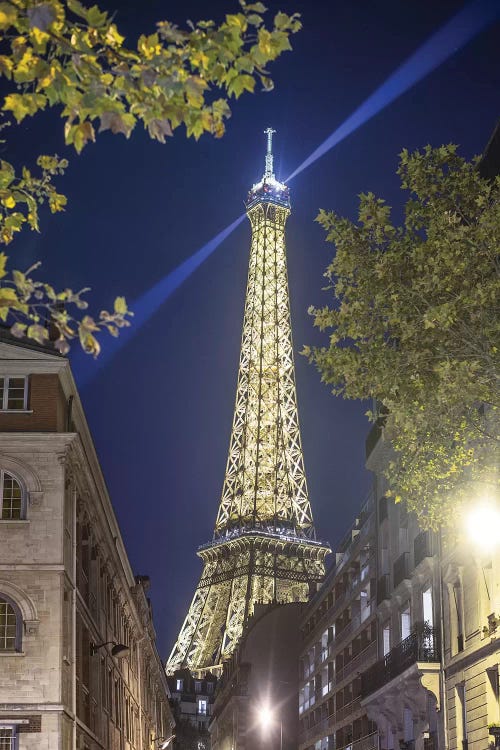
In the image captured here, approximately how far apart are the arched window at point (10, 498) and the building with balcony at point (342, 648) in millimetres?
28368

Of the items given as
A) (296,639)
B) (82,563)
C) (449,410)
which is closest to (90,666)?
(82,563)

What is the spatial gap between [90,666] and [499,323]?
80.0ft

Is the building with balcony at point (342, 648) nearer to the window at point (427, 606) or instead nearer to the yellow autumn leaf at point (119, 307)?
the window at point (427, 606)

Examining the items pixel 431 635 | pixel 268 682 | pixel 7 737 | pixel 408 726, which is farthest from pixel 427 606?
pixel 268 682

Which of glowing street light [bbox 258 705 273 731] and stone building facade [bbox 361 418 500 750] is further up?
glowing street light [bbox 258 705 273 731]

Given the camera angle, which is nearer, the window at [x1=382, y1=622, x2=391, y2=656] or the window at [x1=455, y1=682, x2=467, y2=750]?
the window at [x1=455, y1=682, x2=467, y2=750]

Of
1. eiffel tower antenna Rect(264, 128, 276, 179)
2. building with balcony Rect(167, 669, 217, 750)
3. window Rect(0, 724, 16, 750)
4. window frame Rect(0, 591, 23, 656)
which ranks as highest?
eiffel tower antenna Rect(264, 128, 276, 179)

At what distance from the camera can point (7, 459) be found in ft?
111

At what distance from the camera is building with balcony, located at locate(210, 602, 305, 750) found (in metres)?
102

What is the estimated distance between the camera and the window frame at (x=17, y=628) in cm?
3188

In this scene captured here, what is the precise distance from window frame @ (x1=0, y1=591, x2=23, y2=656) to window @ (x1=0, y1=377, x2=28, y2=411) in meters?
5.38

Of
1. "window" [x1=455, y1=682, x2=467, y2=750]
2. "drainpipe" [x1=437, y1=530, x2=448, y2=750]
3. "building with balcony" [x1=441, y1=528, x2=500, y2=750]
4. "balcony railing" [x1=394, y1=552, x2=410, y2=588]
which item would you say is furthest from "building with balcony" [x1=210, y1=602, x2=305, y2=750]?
"window" [x1=455, y1=682, x2=467, y2=750]

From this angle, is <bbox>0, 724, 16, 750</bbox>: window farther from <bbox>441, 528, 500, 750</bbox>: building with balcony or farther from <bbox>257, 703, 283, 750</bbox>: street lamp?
<bbox>257, 703, 283, 750</bbox>: street lamp

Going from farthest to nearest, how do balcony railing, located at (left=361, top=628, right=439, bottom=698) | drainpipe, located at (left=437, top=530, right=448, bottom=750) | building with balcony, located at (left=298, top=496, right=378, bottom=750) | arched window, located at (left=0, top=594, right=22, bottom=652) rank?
building with balcony, located at (left=298, top=496, right=378, bottom=750)
balcony railing, located at (left=361, top=628, right=439, bottom=698)
drainpipe, located at (left=437, top=530, right=448, bottom=750)
arched window, located at (left=0, top=594, right=22, bottom=652)
